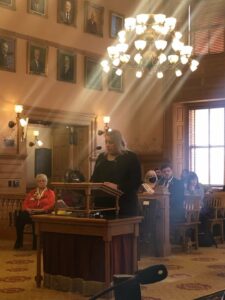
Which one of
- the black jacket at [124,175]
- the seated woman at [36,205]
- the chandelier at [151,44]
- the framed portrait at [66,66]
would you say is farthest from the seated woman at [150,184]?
the framed portrait at [66,66]

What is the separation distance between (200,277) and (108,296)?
172 centimetres

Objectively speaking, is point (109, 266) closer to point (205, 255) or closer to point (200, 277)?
point (200, 277)

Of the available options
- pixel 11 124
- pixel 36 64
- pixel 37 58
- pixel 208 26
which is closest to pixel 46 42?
pixel 37 58

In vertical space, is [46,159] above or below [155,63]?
below

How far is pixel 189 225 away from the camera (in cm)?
931

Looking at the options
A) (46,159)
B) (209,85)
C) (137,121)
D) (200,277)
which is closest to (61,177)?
(46,159)

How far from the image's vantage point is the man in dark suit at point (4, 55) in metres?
12.5

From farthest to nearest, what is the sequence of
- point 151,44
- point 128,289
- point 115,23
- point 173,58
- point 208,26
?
1. point 115,23
2. point 208,26
3. point 173,58
4. point 151,44
5. point 128,289

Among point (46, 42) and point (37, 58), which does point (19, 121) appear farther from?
point (46, 42)

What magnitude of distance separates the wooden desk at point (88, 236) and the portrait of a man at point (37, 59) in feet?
25.5

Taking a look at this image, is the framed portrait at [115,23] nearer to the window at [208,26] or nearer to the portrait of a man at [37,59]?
the window at [208,26]

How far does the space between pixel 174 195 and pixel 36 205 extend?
96.5 inches

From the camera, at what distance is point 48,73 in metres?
13.6

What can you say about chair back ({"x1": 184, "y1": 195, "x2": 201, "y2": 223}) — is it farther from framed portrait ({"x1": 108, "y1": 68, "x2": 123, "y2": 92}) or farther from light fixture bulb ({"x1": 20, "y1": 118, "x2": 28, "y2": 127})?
framed portrait ({"x1": 108, "y1": 68, "x2": 123, "y2": 92})
